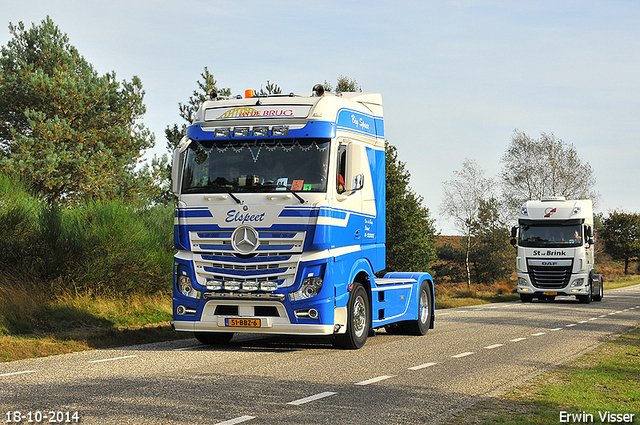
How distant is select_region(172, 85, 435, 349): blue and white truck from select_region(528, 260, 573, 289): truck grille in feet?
60.3

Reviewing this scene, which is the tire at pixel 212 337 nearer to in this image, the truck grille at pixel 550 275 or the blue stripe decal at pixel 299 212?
the blue stripe decal at pixel 299 212

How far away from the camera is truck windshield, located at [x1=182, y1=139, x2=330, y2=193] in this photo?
35.8ft

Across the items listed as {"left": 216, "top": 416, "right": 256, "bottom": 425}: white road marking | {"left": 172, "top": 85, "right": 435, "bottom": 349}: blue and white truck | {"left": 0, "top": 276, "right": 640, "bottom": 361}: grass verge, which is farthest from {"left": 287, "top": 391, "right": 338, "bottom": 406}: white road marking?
{"left": 0, "top": 276, "right": 640, "bottom": 361}: grass verge

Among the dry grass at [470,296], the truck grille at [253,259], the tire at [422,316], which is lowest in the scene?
the dry grass at [470,296]

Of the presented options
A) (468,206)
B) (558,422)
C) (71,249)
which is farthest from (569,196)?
(558,422)

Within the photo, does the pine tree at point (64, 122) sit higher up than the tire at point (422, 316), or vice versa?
the pine tree at point (64, 122)

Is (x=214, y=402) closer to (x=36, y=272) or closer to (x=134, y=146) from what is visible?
(x=36, y=272)

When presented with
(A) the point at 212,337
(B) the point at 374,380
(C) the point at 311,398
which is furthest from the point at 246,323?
(C) the point at 311,398

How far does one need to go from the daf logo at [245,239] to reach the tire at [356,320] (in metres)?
1.89

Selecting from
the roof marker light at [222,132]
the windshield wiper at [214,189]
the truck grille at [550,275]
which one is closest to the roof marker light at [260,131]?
the roof marker light at [222,132]

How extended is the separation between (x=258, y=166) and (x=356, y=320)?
3.13 m

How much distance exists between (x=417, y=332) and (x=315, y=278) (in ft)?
15.2

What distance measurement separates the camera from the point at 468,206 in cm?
5275

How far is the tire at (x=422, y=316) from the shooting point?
14.5 metres
